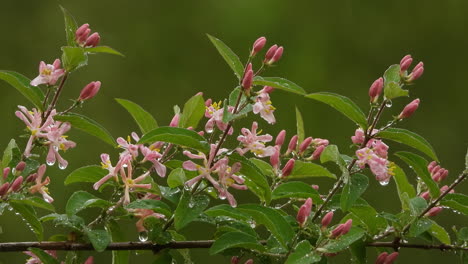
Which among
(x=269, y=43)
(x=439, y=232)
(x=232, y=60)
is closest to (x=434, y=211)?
(x=439, y=232)

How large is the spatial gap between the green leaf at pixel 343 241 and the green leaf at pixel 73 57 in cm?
36

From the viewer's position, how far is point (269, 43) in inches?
140

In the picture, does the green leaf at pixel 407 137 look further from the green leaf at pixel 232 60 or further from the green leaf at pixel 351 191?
the green leaf at pixel 232 60

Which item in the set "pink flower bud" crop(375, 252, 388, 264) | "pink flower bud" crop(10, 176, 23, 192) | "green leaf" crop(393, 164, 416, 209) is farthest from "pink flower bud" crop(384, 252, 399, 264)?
"pink flower bud" crop(10, 176, 23, 192)

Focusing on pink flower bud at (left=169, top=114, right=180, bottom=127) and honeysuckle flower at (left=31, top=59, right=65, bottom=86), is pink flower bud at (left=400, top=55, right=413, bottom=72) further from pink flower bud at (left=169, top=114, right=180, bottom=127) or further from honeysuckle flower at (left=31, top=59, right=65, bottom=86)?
honeysuckle flower at (left=31, top=59, right=65, bottom=86)

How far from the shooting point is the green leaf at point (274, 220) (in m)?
0.99

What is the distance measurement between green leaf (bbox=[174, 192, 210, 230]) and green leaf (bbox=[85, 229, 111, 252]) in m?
0.08

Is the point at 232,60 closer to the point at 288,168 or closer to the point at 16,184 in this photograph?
the point at 288,168

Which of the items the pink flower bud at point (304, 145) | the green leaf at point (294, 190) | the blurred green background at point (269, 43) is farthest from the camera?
the blurred green background at point (269, 43)

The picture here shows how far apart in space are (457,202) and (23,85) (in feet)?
1.87

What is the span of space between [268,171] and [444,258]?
8.54 ft

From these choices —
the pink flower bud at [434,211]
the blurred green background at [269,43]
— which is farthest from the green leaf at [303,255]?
the blurred green background at [269,43]

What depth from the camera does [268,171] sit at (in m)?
1.13

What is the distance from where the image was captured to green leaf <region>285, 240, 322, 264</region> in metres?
0.94
